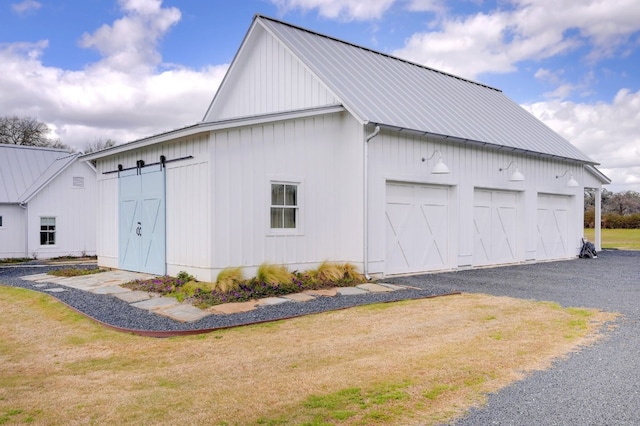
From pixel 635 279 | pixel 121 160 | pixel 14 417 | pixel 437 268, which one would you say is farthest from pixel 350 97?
pixel 14 417

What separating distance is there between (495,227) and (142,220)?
1010 cm

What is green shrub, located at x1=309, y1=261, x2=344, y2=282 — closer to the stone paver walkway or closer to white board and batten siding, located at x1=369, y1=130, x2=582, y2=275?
the stone paver walkway

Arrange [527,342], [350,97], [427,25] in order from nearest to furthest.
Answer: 1. [527,342]
2. [350,97]
3. [427,25]

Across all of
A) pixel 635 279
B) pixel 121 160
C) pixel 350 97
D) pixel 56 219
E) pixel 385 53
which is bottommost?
pixel 635 279

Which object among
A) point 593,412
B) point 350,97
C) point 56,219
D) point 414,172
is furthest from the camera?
point 56,219

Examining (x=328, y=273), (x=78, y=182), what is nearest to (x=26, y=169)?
(x=78, y=182)

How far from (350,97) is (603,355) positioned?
312 inches

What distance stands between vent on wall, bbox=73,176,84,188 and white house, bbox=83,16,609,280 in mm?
9282

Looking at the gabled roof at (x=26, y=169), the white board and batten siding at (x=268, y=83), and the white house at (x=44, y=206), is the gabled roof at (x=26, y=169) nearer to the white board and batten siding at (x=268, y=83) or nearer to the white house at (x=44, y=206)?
the white house at (x=44, y=206)

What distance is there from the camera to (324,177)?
11.8 meters

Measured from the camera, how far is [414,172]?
12.7 m

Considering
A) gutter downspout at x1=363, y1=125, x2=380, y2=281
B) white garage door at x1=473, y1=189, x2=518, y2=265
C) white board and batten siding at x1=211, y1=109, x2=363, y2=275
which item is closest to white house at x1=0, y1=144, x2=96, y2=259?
white board and batten siding at x1=211, y1=109, x2=363, y2=275

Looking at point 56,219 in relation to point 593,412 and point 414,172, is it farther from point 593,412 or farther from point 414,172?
point 593,412

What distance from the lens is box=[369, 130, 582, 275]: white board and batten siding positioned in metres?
12.1
